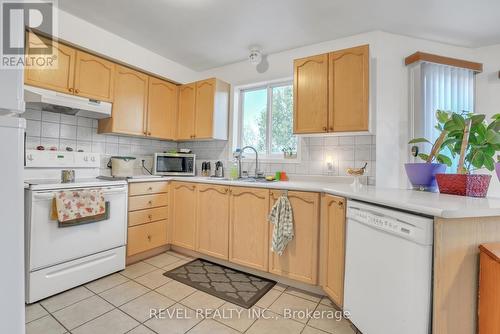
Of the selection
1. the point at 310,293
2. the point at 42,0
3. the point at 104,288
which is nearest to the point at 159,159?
the point at 104,288

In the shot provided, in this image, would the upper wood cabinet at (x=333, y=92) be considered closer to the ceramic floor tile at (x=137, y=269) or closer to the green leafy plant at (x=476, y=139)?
the green leafy plant at (x=476, y=139)

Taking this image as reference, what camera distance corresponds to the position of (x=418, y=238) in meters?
1.06

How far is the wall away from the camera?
2191 mm

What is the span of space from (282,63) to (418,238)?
2332mm

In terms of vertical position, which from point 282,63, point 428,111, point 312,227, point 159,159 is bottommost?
point 312,227

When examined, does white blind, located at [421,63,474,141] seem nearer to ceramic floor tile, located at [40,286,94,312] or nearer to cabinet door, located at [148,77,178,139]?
cabinet door, located at [148,77,178,139]

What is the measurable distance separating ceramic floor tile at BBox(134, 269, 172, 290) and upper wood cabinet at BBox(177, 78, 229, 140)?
64.1 inches

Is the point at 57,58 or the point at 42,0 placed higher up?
the point at 42,0

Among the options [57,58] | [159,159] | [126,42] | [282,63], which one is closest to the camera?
[57,58]

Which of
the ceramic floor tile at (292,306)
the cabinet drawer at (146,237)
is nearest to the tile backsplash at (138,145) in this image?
the cabinet drawer at (146,237)

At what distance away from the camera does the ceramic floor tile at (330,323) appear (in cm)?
152

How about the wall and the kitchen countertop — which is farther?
the wall

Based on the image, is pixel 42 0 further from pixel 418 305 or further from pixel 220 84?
pixel 418 305

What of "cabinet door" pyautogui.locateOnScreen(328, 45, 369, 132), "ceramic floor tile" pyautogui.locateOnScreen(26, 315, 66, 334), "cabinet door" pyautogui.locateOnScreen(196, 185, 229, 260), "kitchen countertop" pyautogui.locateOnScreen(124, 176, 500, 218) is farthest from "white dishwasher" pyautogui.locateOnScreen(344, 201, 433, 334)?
"ceramic floor tile" pyautogui.locateOnScreen(26, 315, 66, 334)
